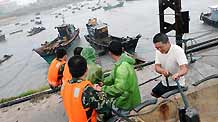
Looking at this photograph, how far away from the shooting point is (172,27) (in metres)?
8.82

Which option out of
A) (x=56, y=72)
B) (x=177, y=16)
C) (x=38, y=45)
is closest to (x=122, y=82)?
(x=56, y=72)

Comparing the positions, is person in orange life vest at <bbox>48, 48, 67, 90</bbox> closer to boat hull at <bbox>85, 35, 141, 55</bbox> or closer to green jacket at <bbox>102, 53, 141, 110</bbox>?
green jacket at <bbox>102, 53, 141, 110</bbox>

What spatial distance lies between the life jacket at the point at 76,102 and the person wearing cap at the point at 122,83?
463mm

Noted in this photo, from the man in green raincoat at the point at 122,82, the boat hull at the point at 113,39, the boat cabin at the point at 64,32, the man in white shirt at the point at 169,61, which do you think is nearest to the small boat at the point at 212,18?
the boat hull at the point at 113,39

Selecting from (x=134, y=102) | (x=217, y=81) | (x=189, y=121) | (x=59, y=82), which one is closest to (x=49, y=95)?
(x=59, y=82)

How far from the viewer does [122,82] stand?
438 cm

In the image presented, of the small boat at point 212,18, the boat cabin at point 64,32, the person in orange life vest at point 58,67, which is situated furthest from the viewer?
the boat cabin at point 64,32

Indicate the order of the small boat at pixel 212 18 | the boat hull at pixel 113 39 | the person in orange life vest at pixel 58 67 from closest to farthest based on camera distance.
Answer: the person in orange life vest at pixel 58 67 → the boat hull at pixel 113 39 → the small boat at pixel 212 18

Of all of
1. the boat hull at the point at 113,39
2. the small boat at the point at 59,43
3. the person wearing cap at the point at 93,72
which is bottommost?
the small boat at the point at 59,43

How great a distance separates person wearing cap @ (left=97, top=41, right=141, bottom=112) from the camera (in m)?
4.38

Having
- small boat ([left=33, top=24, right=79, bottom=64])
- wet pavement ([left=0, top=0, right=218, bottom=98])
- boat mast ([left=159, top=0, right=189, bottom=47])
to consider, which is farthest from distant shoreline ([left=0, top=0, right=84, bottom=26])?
boat mast ([left=159, top=0, right=189, bottom=47])

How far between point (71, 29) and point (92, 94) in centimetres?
3144

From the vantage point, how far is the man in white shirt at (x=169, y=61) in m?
4.85

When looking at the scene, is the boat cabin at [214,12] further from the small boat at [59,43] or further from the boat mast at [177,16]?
the boat mast at [177,16]
